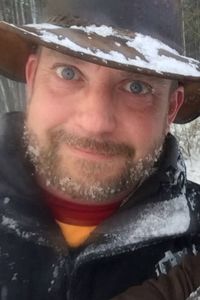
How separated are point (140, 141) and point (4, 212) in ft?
1.67

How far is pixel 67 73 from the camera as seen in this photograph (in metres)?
1.82

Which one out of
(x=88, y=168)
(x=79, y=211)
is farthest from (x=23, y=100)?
(x=88, y=168)

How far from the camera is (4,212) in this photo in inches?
71.3

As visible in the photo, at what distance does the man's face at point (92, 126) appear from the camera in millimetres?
1742

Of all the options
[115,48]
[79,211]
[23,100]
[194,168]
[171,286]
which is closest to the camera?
[115,48]

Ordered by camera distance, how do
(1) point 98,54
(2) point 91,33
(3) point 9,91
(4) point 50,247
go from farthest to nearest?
(3) point 9,91 → (4) point 50,247 → (2) point 91,33 → (1) point 98,54

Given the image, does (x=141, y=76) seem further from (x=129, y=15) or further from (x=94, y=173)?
(x=94, y=173)

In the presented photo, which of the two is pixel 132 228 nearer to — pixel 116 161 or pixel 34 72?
pixel 116 161

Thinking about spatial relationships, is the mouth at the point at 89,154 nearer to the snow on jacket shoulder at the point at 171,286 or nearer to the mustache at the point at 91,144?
the mustache at the point at 91,144

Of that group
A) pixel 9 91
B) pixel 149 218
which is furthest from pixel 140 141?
pixel 9 91

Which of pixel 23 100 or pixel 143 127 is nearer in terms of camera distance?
pixel 143 127

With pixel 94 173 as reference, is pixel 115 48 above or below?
above

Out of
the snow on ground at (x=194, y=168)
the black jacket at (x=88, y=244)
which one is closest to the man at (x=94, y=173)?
the black jacket at (x=88, y=244)

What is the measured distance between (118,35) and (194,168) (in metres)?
6.87
